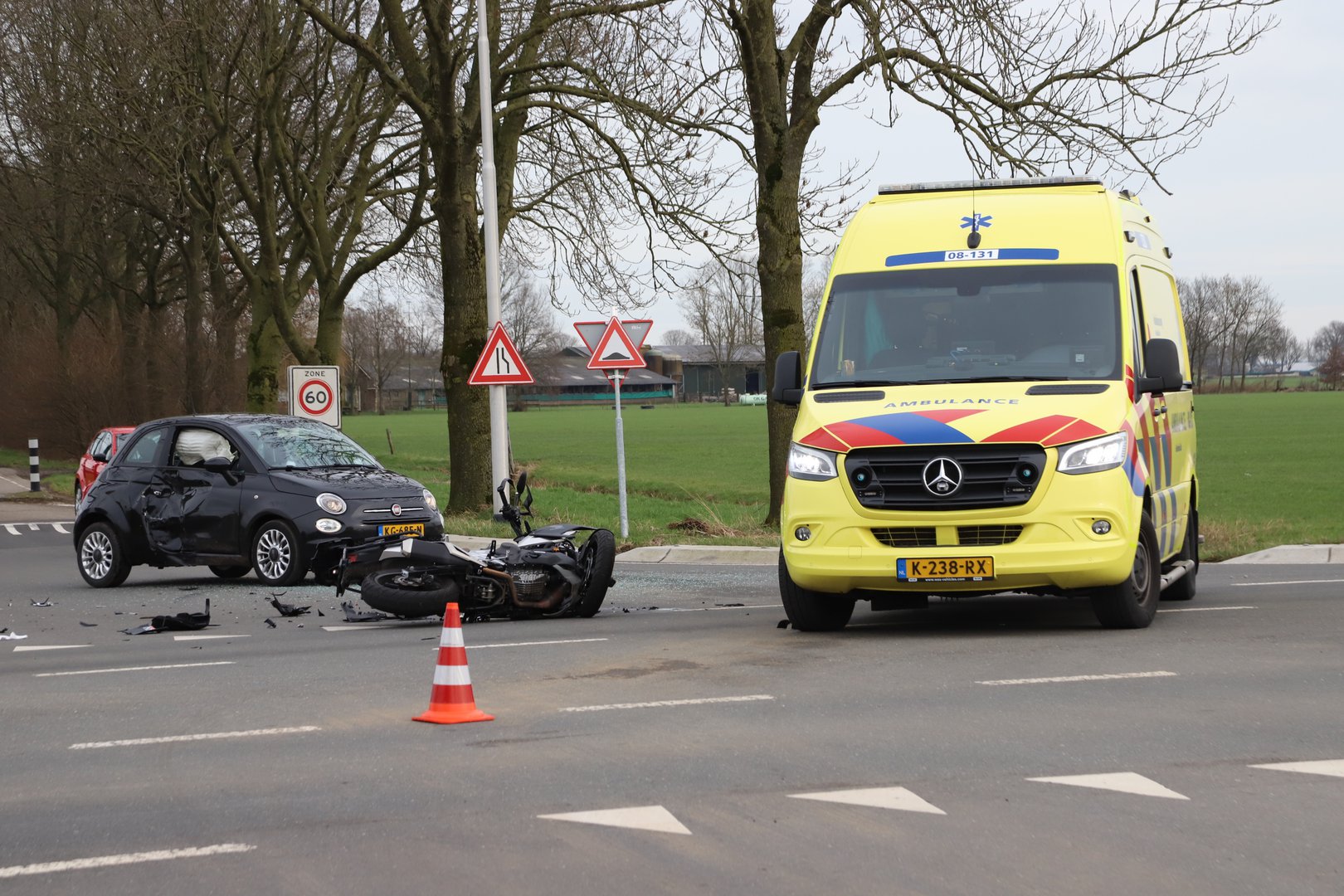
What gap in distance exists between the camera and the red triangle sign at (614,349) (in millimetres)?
18812

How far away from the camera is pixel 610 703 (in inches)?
325

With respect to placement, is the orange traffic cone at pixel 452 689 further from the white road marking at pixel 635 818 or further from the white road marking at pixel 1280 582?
the white road marking at pixel 1280 582

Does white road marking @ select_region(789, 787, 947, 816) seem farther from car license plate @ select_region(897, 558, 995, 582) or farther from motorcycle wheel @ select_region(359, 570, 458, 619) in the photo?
motorcycle wheel @ select_region(359, 570, 458, 619)

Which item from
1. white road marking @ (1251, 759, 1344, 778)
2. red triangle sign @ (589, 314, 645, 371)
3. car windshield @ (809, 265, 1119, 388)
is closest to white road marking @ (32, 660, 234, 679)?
car windshield @ (809, 265, 1119, 388)

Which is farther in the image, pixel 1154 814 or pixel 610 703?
pixel 610 703

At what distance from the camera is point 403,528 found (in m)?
15.8

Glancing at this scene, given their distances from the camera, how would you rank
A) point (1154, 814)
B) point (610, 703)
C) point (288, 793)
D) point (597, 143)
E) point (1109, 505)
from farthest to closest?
point (597, 143), point (1109, 505), point (610, 703), point (288, 793), point (1154, 814)

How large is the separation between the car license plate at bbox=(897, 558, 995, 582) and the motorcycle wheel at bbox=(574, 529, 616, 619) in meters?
2.86

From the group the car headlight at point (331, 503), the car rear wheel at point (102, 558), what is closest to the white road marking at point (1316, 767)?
the car headlight at point (331, 503)

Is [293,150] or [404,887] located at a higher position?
[293,150]

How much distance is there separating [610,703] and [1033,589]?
3.08 meters

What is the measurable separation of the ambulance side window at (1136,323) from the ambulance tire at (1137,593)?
103 centimetres

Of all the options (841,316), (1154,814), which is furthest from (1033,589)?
(1154,814)

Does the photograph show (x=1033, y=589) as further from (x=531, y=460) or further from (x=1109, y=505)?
(x=531, y=460)
